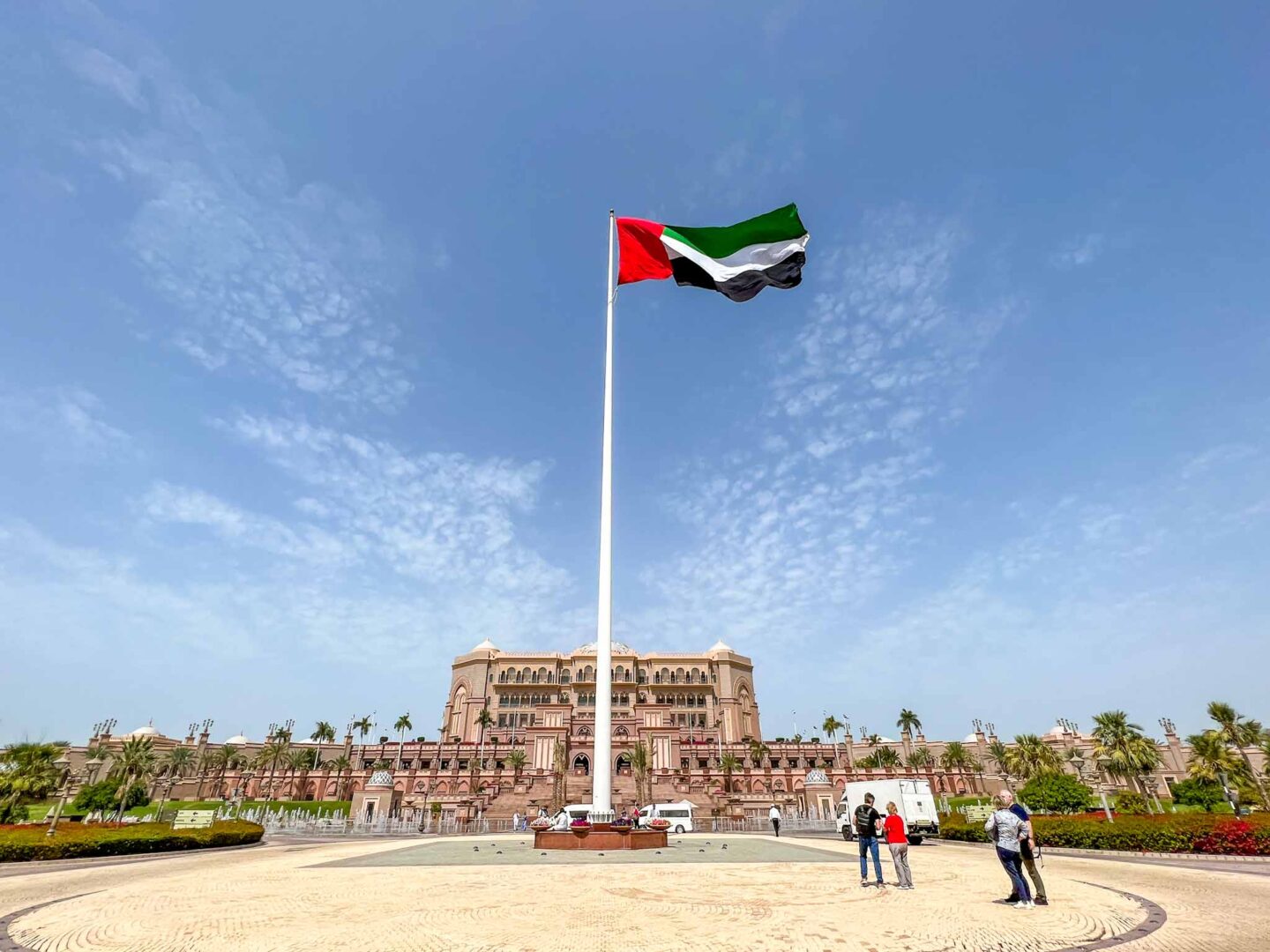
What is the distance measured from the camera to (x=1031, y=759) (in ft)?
197

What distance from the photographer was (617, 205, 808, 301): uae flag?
21.0 metres

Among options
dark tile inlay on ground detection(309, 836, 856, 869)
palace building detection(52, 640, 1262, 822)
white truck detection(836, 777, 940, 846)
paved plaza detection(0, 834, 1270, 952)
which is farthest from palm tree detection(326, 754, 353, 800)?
white truck detection(836, 777, 940, 846)

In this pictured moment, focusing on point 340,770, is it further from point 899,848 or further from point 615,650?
point 899,848

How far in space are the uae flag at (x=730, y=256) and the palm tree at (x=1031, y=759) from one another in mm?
59107

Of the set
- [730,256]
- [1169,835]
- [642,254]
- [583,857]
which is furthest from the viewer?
[642,254]

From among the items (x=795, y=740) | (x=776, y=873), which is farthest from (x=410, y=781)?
(x=776, y=873)

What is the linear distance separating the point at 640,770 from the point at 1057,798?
3149cm

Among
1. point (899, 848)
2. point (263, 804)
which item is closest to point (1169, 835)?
point (899, 848)

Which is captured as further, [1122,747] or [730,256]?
[1122,747]

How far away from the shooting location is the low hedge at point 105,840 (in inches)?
763

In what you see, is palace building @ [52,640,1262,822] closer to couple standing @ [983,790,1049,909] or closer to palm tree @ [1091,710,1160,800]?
palm tree @ [1091,710,1160,800]

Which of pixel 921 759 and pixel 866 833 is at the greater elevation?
pixel 921 759

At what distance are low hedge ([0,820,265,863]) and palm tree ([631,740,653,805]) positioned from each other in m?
33.2

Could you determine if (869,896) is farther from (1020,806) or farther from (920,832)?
(920,832)
